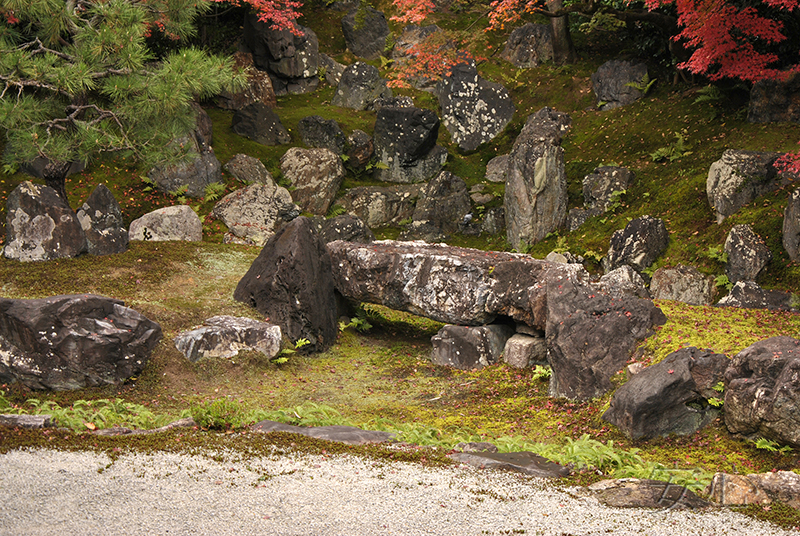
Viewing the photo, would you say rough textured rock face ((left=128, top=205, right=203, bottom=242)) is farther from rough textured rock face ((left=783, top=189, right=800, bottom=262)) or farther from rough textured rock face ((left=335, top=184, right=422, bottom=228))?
rough textured rock face ((left=783, top=189, right=800, bottom=262))

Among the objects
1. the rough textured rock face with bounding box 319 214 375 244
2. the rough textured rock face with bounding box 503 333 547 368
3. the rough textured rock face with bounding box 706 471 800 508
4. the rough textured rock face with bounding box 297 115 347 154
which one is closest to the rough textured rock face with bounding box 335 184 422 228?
the rough textured rock face with bounding box 297 115 347 154

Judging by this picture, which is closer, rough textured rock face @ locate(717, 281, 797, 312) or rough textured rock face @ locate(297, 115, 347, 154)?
rough textured rock face @ locate(717, 281, 797, 312)

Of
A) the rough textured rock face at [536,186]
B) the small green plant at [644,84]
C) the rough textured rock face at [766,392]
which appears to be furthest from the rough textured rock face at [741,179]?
the rough textured rock face at [766,392]

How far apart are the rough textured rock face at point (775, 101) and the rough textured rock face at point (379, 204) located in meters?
9.79

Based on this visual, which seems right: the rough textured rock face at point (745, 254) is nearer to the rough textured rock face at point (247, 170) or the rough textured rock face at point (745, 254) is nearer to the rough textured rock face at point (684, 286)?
the rough textured rock face at point (684, 286)

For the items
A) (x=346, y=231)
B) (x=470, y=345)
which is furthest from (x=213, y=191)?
(x=470, y=345)

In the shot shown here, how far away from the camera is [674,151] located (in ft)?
60.2

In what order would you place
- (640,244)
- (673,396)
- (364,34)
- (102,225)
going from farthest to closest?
(364,34), (640,244), (102,225), (673,396)

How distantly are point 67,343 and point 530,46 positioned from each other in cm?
2184

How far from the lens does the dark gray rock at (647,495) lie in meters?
5.43

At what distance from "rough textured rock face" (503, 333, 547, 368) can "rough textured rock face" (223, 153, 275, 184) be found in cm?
1132

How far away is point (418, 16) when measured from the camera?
730 inches

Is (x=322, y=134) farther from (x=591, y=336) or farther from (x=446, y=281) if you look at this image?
(x=591, y=336)

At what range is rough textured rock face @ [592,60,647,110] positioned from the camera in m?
21.5
